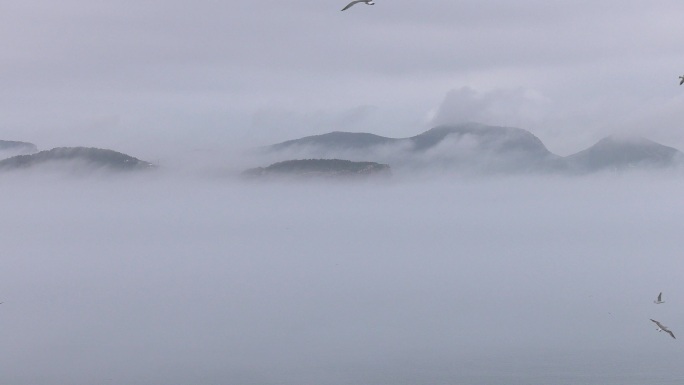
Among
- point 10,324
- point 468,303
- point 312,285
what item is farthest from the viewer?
point 312,285

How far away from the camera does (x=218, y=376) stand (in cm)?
8338

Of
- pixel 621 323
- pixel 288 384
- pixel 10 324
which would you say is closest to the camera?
pixel 288 384

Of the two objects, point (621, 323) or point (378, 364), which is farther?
point (621, 323)

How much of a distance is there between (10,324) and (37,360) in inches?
1080

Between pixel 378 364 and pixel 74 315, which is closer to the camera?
pixel 378 364

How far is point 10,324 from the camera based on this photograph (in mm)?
118062

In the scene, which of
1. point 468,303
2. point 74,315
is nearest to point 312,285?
point 468,303

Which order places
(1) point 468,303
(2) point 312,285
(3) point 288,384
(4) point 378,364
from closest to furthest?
(3) point 288,384, (4) point 378,364, (1) point 468,303, (2) point 312,285

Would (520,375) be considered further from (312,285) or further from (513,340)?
(312,285)

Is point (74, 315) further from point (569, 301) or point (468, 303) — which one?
point (569, 301)

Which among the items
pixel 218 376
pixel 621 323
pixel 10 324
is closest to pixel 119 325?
pixel 10 324

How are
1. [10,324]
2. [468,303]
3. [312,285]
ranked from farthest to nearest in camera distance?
[312,285]
[468,303]
[10,324]

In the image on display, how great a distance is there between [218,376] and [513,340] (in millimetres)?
28006

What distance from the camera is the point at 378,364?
285 ft
